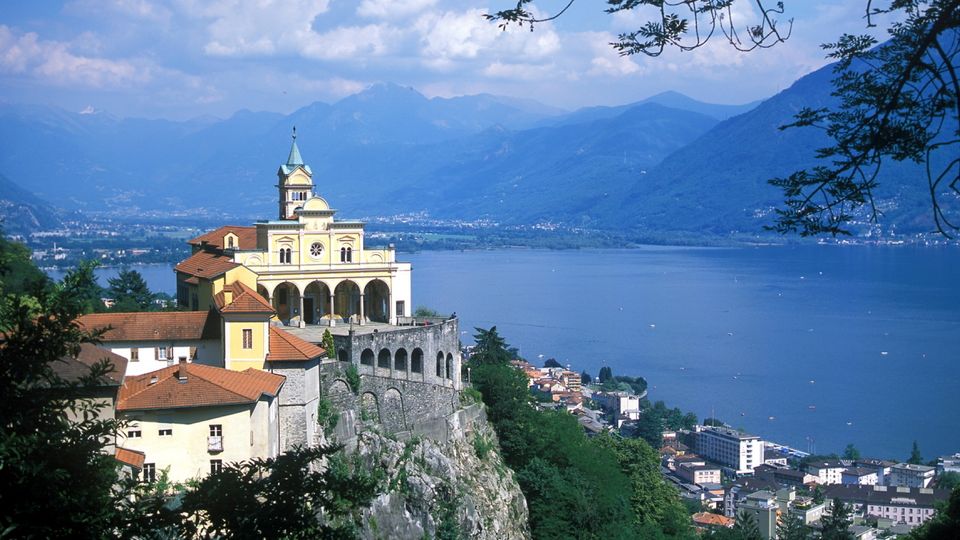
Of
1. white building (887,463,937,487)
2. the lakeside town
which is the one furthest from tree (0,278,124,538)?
white building (887,463,937,487)

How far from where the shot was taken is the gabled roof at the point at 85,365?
12403 mm

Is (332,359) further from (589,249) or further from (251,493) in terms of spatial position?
(589,249)

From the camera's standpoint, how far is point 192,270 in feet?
79.5

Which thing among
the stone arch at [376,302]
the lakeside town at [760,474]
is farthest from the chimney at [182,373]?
the lakeside town at [760,474]

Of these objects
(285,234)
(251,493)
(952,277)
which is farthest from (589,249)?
(251,493)

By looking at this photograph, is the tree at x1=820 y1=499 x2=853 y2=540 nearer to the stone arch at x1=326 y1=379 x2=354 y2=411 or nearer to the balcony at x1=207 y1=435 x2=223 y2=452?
the stone arch at x1=326 y1=379 x2=354 y2=411

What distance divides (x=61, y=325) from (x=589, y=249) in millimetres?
171281

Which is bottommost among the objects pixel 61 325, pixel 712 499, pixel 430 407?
pixel 712 499

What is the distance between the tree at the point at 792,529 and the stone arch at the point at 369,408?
20.0 m

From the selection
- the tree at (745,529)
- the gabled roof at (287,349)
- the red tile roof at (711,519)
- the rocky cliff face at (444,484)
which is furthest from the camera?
the red tile roof at (711,519)

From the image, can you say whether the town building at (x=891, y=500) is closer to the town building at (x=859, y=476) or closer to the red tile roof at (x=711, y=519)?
the town building at (x=859, y=476)

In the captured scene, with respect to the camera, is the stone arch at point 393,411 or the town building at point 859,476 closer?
the stone arch at point 393,411

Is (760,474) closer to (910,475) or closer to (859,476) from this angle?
(859,476)

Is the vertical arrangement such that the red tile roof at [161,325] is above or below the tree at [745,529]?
above
